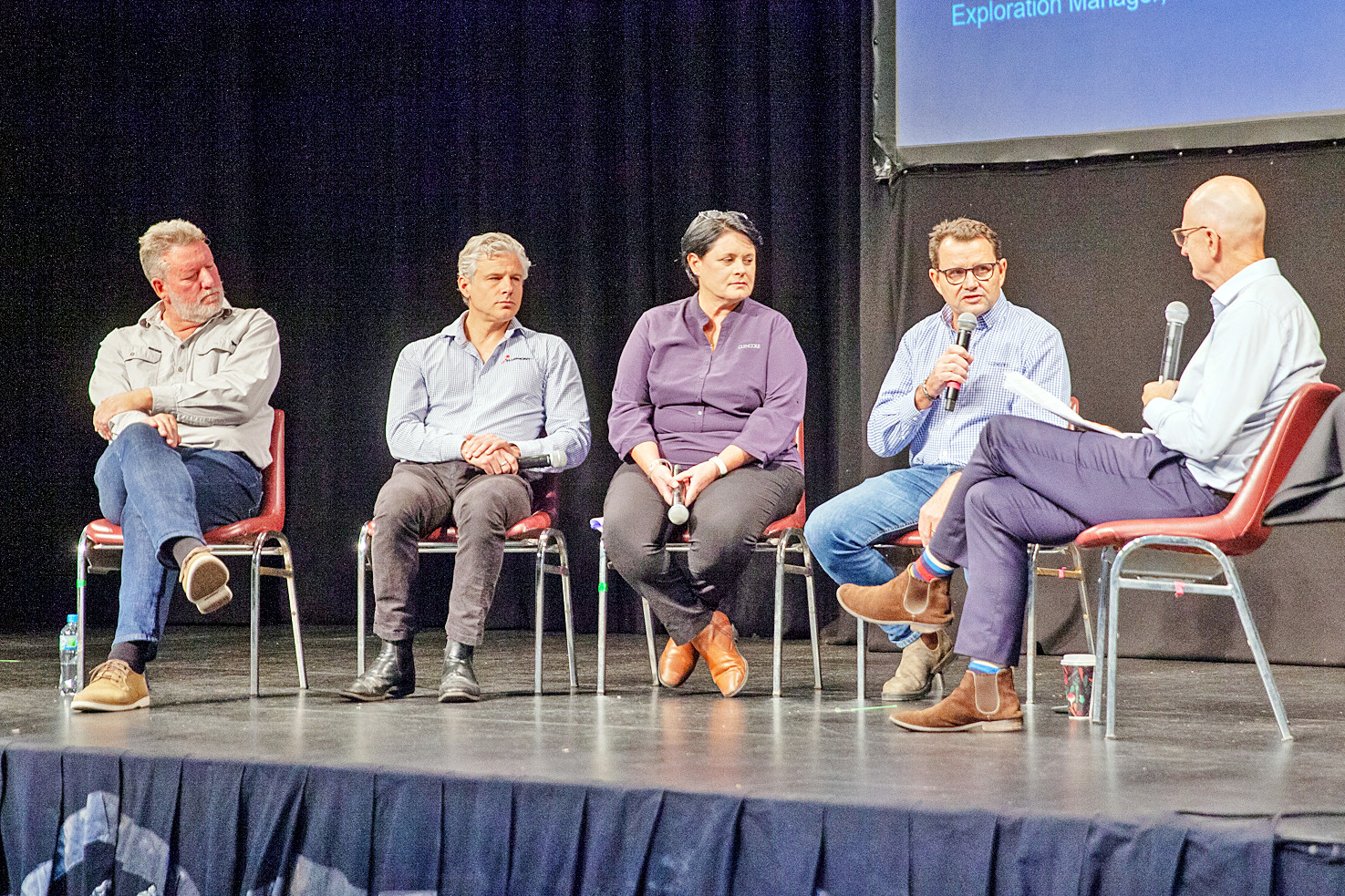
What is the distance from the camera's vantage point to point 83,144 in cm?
586

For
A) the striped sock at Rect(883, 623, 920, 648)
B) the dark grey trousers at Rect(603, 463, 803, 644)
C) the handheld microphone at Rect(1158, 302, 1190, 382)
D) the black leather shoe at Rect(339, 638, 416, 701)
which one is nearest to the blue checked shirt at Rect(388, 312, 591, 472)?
the dark grey trousers at Rect(603, 463, 803, 644)

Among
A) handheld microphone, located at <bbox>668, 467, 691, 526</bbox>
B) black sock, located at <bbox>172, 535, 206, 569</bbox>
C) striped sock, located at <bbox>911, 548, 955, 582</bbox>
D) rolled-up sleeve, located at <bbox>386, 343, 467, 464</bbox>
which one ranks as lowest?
striped sock, located at <bbox>911, 548, 955, 582</bbox>

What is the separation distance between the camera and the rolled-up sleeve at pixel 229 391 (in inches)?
140

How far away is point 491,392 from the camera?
3.76 m

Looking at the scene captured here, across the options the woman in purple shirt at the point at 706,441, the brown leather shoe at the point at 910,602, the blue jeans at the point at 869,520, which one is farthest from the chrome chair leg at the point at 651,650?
the brown leather shoe at the point at 910,602

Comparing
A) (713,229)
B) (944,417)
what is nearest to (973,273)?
(944,417)

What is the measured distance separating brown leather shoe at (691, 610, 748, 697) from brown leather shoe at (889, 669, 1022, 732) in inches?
27.1

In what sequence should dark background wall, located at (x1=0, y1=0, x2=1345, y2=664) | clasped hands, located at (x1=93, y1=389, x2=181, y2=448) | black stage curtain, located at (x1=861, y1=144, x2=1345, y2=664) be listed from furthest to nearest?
dark background wall, located at (x1=0, y1=0, x2=1345, y2=664)
black stage curtain, located at (x1=861, y1=144, x2=1345, y2=664)
clasped hands, located at (x1=93, y1=389, x2=181, y2=448)

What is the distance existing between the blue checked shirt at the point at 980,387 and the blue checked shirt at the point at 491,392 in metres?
0.84

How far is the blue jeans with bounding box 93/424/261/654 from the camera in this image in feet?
10.5

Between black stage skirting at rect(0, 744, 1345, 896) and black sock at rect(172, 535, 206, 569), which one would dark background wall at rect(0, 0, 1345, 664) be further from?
black stage skirting at rect(0, 744, 1345, 896)

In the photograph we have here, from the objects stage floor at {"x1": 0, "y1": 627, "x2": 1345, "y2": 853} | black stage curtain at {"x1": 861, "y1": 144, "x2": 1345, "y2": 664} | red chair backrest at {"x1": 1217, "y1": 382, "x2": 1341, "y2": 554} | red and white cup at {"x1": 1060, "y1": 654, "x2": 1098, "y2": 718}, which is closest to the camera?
stage floor at {"x1": 0, "y1": 627, "x2": 1345, "y2": 853}

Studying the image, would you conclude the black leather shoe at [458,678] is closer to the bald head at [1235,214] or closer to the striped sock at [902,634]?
the striped sock at [902,634]

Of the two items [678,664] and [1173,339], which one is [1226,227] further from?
[678,664]
